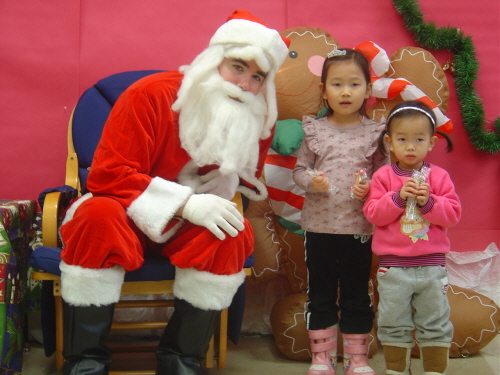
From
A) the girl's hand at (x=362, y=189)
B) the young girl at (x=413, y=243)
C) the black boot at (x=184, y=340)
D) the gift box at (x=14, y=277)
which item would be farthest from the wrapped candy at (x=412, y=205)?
the gift box at (x=14, y=277)

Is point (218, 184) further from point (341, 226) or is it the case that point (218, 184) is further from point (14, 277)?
point (14, 277)

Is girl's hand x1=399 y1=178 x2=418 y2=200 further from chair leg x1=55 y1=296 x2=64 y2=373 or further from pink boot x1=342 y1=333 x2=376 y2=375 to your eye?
chair leg x1=55 y1=296 x2=64 y2=373

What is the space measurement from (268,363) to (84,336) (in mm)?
822

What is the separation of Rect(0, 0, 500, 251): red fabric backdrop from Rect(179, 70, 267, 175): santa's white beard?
0.73m

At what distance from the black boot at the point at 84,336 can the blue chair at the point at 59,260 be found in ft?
0.33

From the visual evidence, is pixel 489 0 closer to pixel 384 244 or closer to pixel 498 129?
pixel 498 129

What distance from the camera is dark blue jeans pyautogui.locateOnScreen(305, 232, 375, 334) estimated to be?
1.86 meters

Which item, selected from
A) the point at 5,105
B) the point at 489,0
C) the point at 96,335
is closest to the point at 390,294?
the point at 96,335

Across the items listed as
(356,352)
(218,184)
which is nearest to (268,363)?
(356,352)

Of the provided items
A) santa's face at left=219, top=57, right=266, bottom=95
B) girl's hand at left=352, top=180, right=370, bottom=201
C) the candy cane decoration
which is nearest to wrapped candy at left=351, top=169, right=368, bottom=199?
girl's hand at left=352, top=180, right=370, bottom=201

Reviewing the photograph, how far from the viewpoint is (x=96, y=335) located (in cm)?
151

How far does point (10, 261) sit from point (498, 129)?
6.94 feet

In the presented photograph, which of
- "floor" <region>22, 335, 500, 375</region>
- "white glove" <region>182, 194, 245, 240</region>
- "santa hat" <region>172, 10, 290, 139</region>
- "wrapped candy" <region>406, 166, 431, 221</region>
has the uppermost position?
"santa hat" <region>172, 10, 290, 139</region>

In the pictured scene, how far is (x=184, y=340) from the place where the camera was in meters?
1.59
